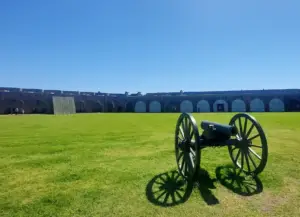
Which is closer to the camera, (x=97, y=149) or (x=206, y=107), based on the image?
(x=97, y=149)

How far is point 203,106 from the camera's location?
44.9 meters

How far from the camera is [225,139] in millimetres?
3539

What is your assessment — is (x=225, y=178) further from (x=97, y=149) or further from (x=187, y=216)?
(x=97, y=149)

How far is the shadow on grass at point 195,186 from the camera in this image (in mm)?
2984

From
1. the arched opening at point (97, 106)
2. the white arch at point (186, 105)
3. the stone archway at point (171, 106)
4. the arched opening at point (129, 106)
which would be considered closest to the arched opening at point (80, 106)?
the arched opening at point (97, 106)

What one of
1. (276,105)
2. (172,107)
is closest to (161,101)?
(172,107)

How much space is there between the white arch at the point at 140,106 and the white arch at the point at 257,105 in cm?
2030

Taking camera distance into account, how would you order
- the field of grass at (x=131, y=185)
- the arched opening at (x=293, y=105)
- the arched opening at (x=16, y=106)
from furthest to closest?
the arched opening at (x=293, y=105)
the arched opening at (x=16, y=106)
the field of grass at (x=131, y=185)

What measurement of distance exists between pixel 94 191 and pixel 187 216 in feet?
4.56

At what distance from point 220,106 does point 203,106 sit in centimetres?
315

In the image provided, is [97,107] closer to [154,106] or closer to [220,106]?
[154,106]

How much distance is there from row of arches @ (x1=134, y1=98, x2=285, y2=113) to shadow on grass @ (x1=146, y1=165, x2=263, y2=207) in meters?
40.1

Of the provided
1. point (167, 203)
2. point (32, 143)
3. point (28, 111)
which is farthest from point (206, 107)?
point (167, 203)

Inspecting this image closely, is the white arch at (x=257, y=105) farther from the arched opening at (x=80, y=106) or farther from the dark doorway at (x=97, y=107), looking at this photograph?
the arched opening at (x=80, y=106)
